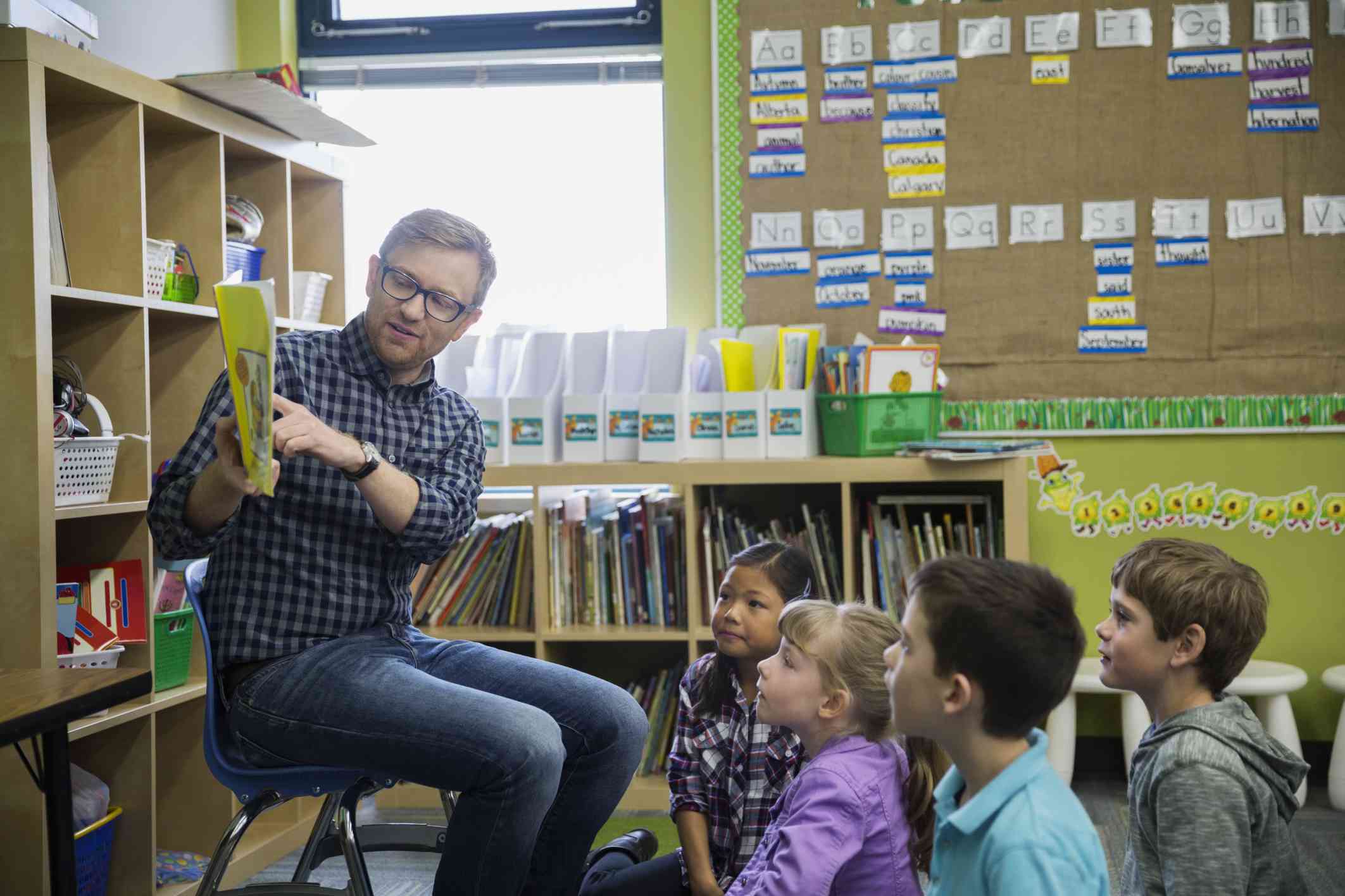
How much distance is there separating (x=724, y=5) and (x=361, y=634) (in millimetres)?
2325

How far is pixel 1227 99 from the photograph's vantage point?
3291 millimetres

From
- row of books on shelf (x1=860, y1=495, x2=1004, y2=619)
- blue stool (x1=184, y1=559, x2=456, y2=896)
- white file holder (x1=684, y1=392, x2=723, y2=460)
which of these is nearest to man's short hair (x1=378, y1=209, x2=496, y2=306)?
blue stool (x1=184, y1=559, x2=456, y2=896)

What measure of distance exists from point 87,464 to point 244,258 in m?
0.71

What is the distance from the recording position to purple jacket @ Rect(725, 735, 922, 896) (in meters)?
1.46

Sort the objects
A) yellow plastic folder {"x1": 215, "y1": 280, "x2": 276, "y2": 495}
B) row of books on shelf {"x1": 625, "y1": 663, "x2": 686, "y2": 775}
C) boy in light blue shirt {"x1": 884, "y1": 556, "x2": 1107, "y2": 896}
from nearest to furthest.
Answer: boy in light blue shirt {"x1": 884, "y1": 556, "x2": 1107, "y2": 896}
yellow plastic folder {"x1": 215, "y1": 280, "x2": 276, "y2": 495}
row of books on shelf {"x1": 625, "y1": 663, "x2": 686, "y2": 775}

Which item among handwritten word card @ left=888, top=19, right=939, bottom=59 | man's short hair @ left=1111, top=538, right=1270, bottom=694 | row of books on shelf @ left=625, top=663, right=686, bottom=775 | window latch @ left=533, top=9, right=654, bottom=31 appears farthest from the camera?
window latch @ left=533, top=9, right=654, bottom=31

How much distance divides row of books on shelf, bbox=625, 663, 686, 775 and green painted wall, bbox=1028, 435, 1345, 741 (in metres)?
1.10

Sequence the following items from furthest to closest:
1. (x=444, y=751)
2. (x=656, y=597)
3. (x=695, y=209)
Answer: (x=695, y=209) < (x=656, y=597) < (x=444, y=751)

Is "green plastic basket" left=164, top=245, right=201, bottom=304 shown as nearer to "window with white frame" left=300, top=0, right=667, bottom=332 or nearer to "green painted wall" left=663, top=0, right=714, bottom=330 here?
"window with white frame" left=300, top=0, right=667, bottom=332

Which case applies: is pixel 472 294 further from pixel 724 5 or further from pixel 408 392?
pixel 724 5

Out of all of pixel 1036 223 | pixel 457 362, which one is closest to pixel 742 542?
pixel 457 362

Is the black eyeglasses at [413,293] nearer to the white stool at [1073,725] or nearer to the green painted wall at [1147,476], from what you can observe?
the green painted wall at [1147,476]

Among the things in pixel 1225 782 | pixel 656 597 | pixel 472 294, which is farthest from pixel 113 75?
pixel 1225 782

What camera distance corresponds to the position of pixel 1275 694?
9.82ft
